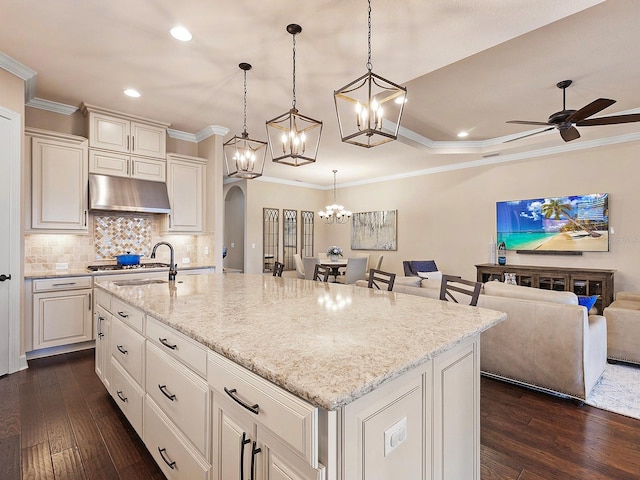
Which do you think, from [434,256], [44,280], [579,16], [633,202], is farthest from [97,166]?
[633,202]

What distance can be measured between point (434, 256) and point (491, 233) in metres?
1.25

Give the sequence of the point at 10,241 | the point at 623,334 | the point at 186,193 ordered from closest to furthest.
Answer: the point at 10,241 → the point at 623,334 → the point at 186,193

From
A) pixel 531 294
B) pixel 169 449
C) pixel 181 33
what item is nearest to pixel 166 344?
pixel 169 449

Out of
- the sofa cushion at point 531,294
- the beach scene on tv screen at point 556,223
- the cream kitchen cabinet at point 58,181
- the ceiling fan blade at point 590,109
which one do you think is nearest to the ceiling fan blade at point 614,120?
the ceiling fan blade at point 590,109

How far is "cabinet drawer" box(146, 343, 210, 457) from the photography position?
133cm

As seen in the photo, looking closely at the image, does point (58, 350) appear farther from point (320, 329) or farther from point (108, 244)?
point (320, 329)

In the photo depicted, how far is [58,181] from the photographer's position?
3.77 metres

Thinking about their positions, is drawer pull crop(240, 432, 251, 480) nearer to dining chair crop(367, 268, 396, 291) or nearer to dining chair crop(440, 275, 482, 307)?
dining chair crop(440, 275, 482, 307)

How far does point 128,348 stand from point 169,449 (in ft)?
2.58

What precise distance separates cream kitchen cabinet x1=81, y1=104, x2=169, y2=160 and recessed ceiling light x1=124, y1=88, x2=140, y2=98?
2.15ft

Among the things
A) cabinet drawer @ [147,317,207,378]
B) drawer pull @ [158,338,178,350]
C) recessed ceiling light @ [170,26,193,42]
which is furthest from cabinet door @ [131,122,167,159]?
drawer pull @ [158,338,178,350]

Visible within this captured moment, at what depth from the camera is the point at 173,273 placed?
3.01 meters

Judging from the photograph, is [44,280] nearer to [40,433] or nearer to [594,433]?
[40,433]

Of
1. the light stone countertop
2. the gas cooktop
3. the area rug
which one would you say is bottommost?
the area rug
